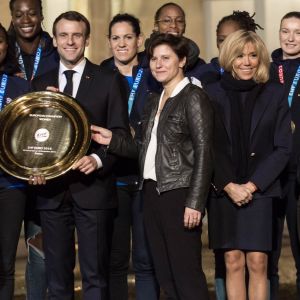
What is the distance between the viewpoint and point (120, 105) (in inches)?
322

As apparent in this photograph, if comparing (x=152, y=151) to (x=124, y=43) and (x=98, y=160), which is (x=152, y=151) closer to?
(x=98, y=160)

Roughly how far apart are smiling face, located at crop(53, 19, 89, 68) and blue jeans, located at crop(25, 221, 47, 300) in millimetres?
1156

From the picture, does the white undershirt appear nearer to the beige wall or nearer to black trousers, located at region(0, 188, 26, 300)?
black trousers, located at region(0, 188, 26, 300)

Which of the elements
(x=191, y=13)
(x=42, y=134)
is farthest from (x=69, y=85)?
(x=191, y=13)

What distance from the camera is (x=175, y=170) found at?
25.8 ft

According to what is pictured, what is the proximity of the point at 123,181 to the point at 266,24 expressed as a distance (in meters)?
2.95

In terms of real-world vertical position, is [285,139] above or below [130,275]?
above

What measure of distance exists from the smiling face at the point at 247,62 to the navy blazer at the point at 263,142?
0.15 m

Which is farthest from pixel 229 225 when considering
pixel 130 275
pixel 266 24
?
pixel 266 24

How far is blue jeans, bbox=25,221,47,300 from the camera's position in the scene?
8.63 metres

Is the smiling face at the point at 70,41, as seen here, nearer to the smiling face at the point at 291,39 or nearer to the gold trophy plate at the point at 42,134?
the gold trophy plate at the point at 42,134

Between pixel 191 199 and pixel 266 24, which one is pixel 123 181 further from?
pixel 266 24

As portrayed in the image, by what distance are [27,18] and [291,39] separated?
5.95 ft

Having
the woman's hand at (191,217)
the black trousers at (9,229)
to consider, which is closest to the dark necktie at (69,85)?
the black trousers at (9,229)
